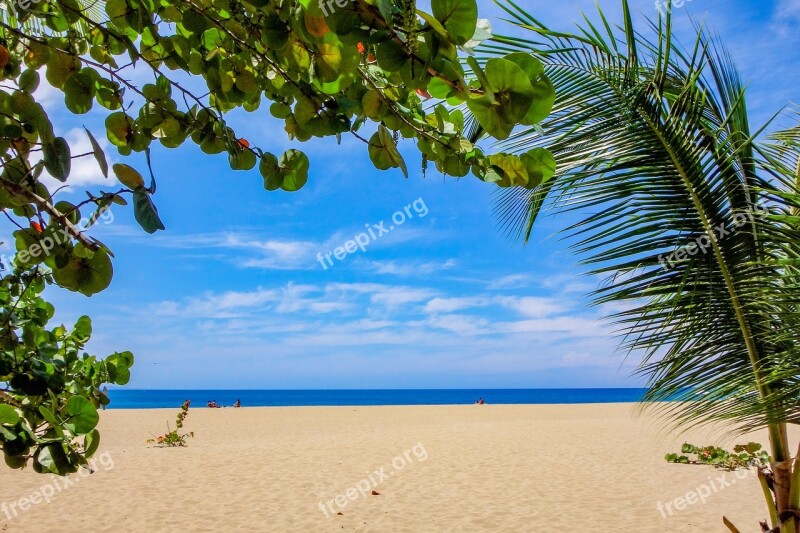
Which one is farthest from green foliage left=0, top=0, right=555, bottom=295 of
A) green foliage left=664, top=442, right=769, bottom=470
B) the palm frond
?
green foliage left=664, top=442, right=769, bottom=470

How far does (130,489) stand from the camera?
8375mm

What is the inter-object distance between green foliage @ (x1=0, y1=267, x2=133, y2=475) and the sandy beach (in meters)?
4.47

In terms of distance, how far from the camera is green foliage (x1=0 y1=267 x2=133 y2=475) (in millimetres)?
984

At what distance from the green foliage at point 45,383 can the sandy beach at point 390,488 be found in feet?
14.7

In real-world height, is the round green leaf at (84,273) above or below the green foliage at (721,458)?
above

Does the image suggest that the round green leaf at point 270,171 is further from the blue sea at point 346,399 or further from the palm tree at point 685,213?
the blue sea at point 346,399

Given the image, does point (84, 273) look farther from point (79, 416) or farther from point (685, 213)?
point (685, 213)

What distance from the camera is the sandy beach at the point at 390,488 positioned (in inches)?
268

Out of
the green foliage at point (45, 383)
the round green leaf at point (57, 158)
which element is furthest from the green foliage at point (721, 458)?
the round green leaf at point (57, 158)

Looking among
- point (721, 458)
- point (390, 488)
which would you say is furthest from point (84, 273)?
point (721, 458)

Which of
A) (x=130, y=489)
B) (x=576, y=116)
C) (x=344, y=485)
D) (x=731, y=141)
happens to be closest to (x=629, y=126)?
(x=576, y=116)

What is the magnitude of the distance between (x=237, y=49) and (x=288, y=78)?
0.25 metres

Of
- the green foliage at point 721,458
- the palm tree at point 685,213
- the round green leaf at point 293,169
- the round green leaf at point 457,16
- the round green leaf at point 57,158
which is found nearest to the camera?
the round green leaf at point 457,16

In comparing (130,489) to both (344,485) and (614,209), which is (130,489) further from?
(614,209)
